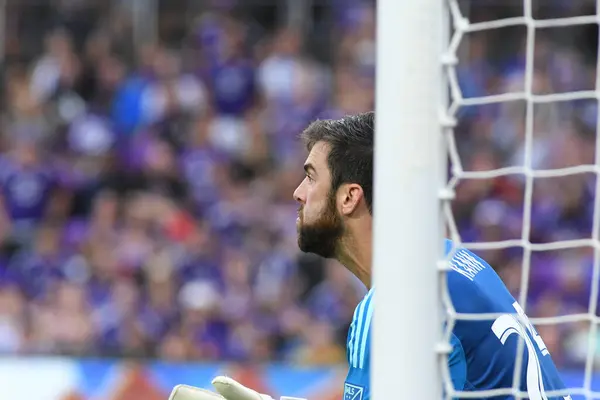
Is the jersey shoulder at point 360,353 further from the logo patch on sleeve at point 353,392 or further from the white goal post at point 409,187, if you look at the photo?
the white goal post at point 409,187

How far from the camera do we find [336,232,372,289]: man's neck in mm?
2949

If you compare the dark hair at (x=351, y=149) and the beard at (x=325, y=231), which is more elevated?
the dark hair at (x=351, y=149)

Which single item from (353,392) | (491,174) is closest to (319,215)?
(353,392)

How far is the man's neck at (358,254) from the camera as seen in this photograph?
2.95m

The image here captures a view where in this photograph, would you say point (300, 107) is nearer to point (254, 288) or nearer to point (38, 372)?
point (254, 288)

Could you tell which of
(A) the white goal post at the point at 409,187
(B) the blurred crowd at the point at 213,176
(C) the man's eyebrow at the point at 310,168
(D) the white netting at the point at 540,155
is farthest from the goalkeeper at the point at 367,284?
(B) the blurred crowd at the point at 213,176

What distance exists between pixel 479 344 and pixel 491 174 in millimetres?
559

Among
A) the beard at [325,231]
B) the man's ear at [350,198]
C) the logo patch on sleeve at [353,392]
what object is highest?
the man's ear at [350,198]

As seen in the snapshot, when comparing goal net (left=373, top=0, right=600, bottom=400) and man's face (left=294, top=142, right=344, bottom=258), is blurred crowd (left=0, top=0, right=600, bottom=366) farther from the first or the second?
man's face (left=294, top=142, right=344, bottom=258)

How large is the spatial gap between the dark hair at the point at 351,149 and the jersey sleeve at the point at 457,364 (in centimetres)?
52

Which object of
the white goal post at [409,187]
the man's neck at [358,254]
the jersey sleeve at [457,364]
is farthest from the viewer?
the man's neck at [358,254]

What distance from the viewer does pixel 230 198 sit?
27.6ft

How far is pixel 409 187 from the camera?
2.17m

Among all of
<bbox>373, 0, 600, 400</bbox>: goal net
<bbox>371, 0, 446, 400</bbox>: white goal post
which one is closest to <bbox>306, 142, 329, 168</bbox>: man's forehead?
<bbox>373, 0, 600, 400</bbox>: goal net
